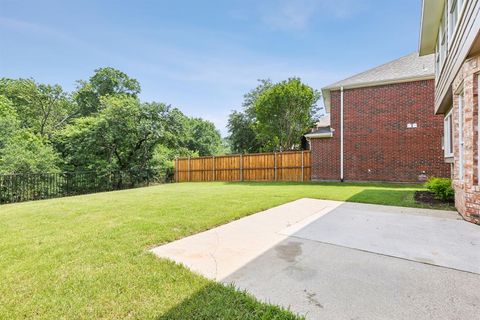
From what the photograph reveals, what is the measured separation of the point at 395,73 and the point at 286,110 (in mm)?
7021

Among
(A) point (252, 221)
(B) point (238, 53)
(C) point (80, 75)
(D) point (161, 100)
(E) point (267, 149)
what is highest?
(C) point (80, 75)

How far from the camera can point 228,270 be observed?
2457mm

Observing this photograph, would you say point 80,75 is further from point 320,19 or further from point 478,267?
point 478,267

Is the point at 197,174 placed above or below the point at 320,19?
below

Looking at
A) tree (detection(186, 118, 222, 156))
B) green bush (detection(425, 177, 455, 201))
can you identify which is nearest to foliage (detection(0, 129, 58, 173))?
green bush (detection(425, 177, 455, 201))

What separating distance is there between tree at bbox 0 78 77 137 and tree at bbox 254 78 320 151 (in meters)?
19.5

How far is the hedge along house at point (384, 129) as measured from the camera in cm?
1071

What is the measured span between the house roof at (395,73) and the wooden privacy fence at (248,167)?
4162 millimetres

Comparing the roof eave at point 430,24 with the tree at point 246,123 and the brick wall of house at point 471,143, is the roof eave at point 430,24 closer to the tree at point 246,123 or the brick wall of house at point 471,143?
the brick wall of house at point 471,143

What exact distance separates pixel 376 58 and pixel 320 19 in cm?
665

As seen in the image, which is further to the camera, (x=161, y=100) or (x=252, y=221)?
(x=161, y=100)

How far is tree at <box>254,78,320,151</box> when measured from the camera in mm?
16641

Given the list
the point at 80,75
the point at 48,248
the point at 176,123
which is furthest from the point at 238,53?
the point at 80,75

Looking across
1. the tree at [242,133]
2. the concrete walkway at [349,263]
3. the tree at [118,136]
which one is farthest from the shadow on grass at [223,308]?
the tree at [242,133]
